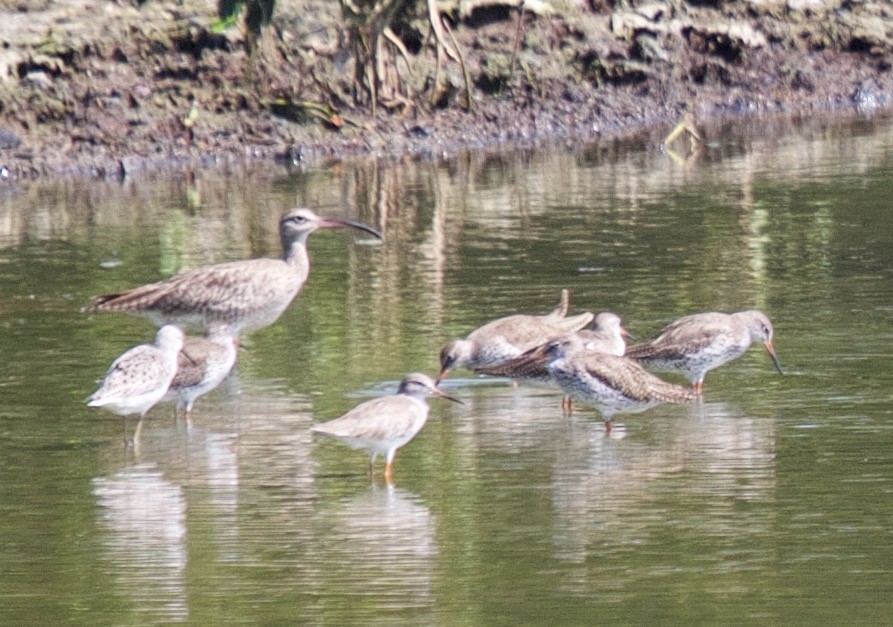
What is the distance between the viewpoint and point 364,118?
75.6ft

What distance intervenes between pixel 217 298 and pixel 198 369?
1.57 metres

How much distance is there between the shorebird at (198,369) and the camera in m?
11.1

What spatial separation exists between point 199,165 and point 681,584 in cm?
1453

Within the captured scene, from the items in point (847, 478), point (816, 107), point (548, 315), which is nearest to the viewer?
point (847, 478)

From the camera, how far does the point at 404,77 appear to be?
2386cm

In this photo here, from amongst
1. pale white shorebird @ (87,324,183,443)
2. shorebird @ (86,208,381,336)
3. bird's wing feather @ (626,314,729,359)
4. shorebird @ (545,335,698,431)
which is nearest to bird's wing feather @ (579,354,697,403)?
shorebird @ (545,335,698,431)

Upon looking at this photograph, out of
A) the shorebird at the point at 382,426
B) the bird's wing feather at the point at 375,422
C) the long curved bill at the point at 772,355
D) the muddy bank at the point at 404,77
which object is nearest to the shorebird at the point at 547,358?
the long curved bill at the point at 772,355

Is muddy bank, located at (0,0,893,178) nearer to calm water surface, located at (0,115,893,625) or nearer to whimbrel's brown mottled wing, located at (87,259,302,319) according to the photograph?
calm water surface, located at (0,115,893,625)

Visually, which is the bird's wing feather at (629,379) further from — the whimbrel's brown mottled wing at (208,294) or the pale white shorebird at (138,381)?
the whimbrel's brown mottled wing at (208,294)

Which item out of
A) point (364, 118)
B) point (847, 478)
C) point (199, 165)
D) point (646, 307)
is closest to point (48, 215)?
point (199, 165)

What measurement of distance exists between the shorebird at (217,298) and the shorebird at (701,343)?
2.43 metres

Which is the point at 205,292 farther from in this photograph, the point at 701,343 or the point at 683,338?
the point at 701,343

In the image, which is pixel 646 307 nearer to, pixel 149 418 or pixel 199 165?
pixel 149 418

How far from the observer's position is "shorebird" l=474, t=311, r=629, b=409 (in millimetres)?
11180
